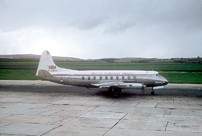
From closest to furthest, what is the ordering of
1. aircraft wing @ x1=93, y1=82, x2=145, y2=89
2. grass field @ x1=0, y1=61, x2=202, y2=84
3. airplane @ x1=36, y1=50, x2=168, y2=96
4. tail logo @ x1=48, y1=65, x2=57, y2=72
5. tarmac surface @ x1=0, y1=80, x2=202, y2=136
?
tarmac surface @ x1=0, y1=80, x2=202, y2=136 < aircraft wing @ x1=93, y1=82, x2=145, y2=89 < airplane @ x1=36, y1=50, x2=168, y2=96 < tail logo @ x1=48, y1=65, x2=57, y2=72 < grass field @ x1=0, y1=61, x2=202, y2=84

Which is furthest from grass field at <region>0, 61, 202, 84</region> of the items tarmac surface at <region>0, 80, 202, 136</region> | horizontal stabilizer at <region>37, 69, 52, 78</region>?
tarmac surface at <region>0, 80, 202, 136</region>

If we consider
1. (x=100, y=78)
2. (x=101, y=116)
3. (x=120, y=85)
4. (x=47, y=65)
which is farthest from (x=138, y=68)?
(x=101, y=116)

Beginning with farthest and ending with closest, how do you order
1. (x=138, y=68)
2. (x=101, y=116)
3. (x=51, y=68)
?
(x=138, y=68)
(x=51, y=68)
(x=101, y=116)

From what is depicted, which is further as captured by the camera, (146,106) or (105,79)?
(105,79)

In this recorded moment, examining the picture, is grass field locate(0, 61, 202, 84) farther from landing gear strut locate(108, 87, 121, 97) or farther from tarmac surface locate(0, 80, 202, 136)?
tarmac surface locate(0, 80, 202, 136)

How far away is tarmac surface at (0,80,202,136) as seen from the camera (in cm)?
1920

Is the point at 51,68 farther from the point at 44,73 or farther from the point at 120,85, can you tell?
the point at 120,85

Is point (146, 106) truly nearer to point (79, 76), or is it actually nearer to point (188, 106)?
point (188, 106)

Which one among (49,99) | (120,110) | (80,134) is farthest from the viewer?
(49,99)

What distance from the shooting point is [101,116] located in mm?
24281

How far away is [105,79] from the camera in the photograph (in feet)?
126

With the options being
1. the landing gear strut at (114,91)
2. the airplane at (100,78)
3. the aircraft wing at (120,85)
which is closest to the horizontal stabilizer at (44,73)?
the airplane at (100,78)

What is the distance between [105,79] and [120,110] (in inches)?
455

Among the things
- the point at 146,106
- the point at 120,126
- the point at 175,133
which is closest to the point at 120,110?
the point at 146,106
